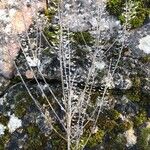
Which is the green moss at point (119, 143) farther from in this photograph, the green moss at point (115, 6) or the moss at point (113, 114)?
the green moss at point (115, 6)

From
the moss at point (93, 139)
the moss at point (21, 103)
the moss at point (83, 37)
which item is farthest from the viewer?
the moss at point (83, 37)

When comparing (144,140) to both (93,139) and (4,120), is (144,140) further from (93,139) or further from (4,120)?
(4,120)

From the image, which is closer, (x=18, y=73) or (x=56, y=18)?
(x=18, y=73)

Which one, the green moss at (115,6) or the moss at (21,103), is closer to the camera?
the moss at (21,103)

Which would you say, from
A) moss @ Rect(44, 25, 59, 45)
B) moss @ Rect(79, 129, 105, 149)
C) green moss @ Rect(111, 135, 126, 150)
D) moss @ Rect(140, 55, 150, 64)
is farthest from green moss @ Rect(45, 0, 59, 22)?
green moss @ Rect(111, 135, 126, 150)

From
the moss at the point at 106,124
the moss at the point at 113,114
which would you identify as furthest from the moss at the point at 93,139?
the moss at the point at 113,114

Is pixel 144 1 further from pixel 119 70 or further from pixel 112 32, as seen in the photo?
pixel 119 70

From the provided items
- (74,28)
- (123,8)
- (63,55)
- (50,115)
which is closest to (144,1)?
(123,8)
